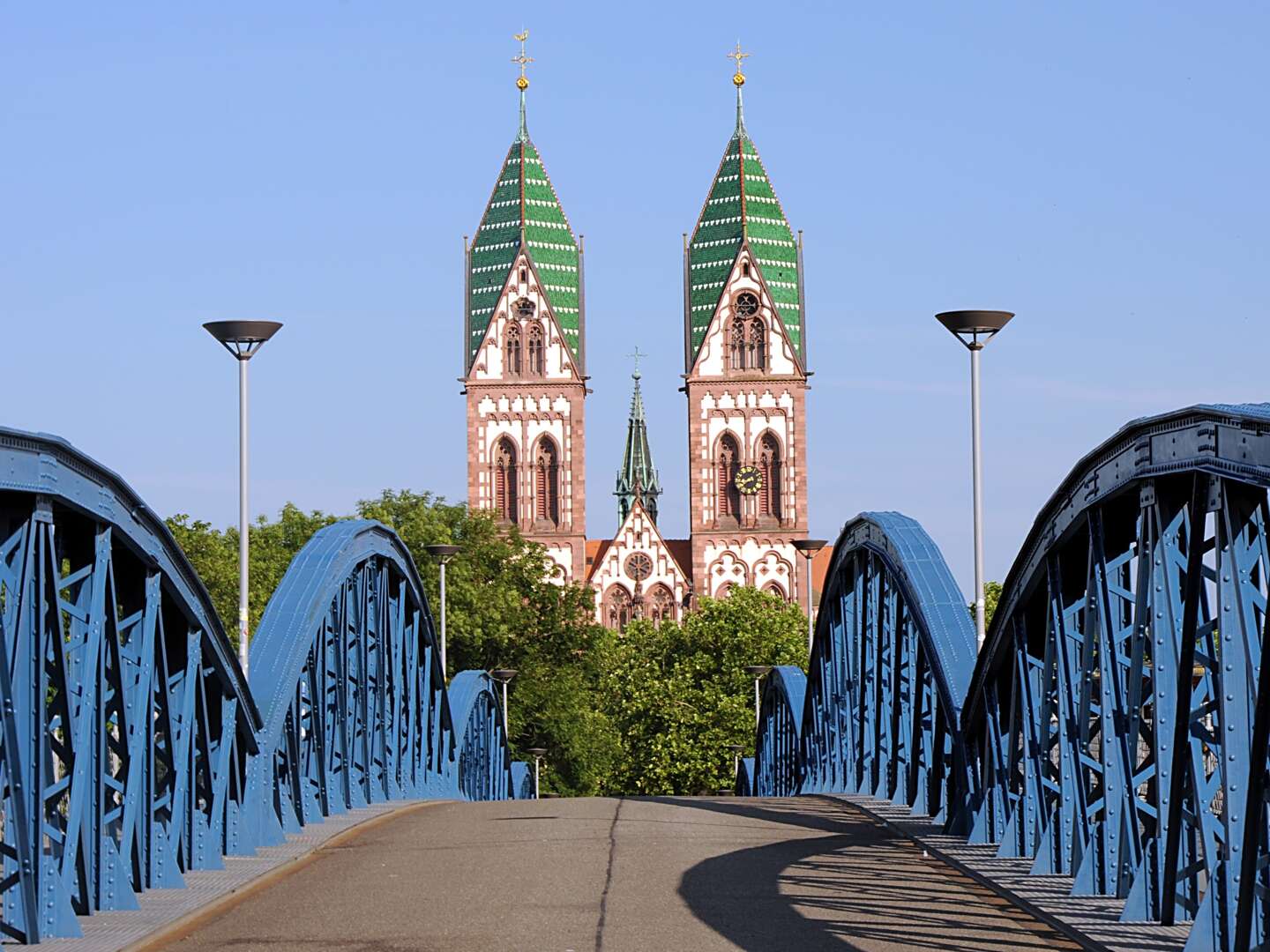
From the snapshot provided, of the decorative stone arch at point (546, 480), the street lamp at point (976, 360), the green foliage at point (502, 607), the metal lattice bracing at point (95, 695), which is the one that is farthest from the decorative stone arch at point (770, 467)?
the metal lattice bracing at point (95, 695)

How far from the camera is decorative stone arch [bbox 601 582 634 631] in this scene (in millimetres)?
110375

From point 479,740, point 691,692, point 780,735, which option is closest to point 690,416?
point 691,692

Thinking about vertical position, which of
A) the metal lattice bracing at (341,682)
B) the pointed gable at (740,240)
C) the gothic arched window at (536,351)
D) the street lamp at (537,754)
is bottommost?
the street lamp at (537,754)

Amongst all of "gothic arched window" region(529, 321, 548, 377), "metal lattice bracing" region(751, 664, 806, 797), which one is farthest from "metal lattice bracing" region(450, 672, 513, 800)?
"gothic arched window" region(529, 321, 548, 377)

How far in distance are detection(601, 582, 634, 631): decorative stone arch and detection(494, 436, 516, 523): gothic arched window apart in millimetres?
6092

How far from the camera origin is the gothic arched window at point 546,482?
110188mm

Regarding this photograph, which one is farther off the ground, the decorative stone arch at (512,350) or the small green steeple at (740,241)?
the small green steeple at (740,241)

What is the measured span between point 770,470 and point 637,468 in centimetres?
6750

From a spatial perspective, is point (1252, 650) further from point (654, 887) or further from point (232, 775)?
point (232, 775)

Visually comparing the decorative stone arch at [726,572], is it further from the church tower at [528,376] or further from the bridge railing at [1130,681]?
the bridge railing at [1130,681]

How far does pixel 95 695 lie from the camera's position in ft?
39.4

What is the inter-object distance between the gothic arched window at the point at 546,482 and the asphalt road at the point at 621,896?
9166 cm

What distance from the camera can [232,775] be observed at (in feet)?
53.0

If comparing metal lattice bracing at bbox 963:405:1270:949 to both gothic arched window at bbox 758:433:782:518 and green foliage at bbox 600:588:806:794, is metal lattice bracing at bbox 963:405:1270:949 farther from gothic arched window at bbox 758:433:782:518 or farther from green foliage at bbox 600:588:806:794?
gothic arched window at bbox 758:433:782:518
